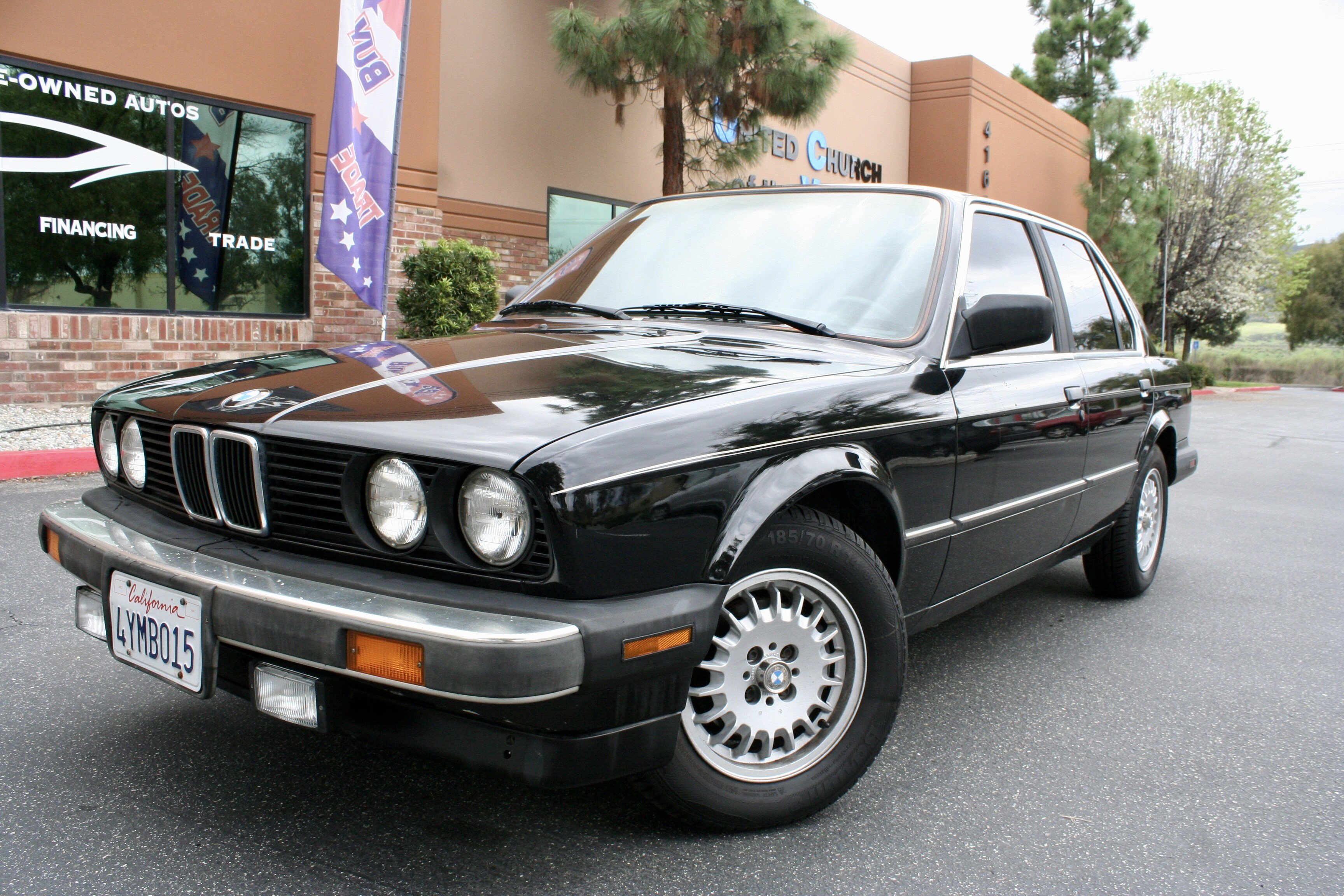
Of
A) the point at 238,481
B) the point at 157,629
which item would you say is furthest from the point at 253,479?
the point at 157,629

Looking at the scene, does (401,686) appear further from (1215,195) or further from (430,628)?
(1215,195)

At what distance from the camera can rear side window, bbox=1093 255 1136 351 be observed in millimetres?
4102

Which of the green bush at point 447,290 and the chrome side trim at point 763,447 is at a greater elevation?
the green bush at point 447,290

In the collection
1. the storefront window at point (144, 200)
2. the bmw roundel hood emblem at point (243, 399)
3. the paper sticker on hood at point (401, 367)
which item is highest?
the storefront window at point (144, 200)

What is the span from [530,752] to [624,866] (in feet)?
1.41

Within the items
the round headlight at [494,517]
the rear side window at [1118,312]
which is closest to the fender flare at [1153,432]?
the rear side window at [1118,312]

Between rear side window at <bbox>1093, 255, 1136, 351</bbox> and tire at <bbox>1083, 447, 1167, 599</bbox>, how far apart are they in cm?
48

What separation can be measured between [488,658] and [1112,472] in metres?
2.84

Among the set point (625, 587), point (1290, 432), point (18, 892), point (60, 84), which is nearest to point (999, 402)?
point (625, 587)

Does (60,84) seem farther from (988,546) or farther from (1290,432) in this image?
(1290,432)

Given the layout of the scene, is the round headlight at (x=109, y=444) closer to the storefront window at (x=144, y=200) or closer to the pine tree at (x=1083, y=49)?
the storefront window at (x=144, y=200)

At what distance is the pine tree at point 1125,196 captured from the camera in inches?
1092

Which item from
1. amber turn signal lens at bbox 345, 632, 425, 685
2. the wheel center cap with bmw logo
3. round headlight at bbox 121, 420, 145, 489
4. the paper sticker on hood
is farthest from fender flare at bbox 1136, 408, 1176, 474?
round headlight at bbox 121, 420, 145, 489

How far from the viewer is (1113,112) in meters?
28.9
